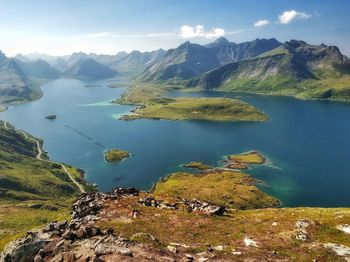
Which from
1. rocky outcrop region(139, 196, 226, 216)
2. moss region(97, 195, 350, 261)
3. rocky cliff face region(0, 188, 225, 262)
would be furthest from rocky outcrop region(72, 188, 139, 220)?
rocky outcrop region(139, 196, 226, 216)

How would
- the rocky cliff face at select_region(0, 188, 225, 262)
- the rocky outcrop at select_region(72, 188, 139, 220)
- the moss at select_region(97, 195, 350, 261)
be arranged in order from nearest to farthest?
the rocky cliff face at select_region(0, 188, 225, 262) < the moss at select_region(97, 195, 350, 261) < the rocky outcrop at select_region(72, 188, 139, 220)

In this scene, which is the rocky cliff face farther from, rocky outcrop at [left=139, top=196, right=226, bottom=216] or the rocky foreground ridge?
rocky outcrop at [left=139, top=196, right=226, bottom=216]

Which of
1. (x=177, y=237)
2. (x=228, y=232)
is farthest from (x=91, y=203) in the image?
(x=228, y=232)

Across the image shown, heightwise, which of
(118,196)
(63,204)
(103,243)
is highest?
(103,243)

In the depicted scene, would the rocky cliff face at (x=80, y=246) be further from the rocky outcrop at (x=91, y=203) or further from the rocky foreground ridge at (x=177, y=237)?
the rocky outcrop at (x=91, y=203)

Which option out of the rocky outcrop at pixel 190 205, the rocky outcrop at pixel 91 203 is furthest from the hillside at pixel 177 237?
the rocky outcrop at pixel 91 203

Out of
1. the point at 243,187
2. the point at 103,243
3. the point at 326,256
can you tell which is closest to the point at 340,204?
the point at 243,187

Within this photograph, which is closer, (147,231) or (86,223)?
(147,231)

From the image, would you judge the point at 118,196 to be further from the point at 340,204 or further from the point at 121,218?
the point at 340,204
